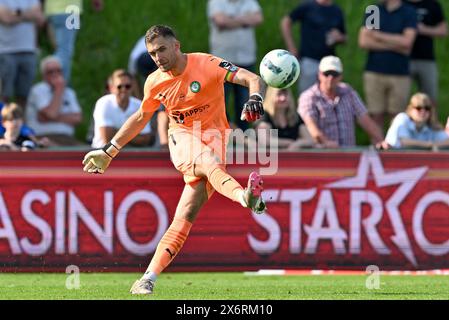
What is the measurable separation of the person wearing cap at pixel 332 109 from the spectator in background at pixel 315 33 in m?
1.73

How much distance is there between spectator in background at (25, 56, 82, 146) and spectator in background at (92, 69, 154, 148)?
54.3 inches

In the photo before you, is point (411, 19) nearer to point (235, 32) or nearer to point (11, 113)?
point (235, 32)

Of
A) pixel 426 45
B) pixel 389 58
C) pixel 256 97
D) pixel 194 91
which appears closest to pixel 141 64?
pixel 389 58

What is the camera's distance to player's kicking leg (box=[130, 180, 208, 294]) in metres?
11.1

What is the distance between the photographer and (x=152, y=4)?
63.6ft

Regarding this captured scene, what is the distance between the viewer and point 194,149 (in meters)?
11.1

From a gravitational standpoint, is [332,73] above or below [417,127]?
above

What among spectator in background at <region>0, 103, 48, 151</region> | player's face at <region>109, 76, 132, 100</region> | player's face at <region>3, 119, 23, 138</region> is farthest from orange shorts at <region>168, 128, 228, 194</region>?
player's face at <region>3, 119, 23, 138</region>

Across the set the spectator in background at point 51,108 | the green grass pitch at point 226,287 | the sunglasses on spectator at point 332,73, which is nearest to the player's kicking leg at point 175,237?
the green grass pitch at point 226,287

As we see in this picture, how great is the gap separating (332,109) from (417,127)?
1044 mm

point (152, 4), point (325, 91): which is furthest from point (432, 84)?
point (152, 4)

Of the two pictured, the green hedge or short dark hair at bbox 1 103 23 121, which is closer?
short dark hair at bbox 1 103 23 121

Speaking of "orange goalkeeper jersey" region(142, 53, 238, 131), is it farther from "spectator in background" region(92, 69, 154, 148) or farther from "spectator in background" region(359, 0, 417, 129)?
"spectator in background" region(359, 0, 417, 129)

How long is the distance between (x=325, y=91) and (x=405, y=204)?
1.82m
